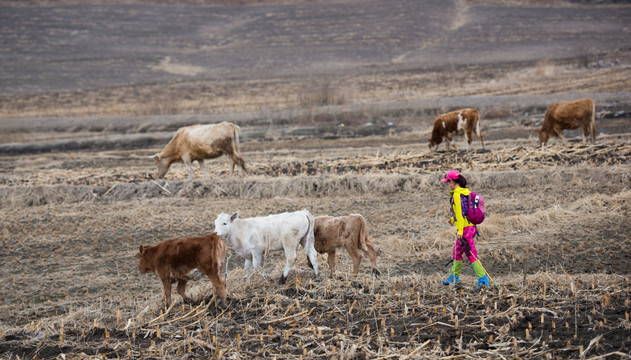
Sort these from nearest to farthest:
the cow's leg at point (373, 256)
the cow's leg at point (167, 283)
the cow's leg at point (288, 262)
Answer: the cow's leg at point (167, 283), the cow's leg at point (288, 262), the cow's leg at point (373, 256)

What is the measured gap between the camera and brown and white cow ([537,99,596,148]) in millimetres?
21797

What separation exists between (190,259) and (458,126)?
16367mm

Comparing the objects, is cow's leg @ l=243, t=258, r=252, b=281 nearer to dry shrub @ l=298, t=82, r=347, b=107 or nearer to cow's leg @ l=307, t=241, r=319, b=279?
cow's leg @ l=307, t=241, r=319, b=279

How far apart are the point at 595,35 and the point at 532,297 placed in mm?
84287

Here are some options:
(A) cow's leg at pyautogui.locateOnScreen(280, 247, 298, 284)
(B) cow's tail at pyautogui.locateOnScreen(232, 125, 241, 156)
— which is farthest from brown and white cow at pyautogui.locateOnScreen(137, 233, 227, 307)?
(B) cow's tail at pyautogui.locateOnScreen(232, 125, 241, 156)

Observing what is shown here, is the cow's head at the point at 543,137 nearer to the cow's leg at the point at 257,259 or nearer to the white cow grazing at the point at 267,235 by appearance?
the white cow grazing at the point at 267,235

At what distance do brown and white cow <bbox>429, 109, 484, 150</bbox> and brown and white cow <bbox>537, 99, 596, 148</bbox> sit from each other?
247cm

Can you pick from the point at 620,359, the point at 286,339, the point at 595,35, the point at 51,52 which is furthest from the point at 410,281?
the point at 51,52

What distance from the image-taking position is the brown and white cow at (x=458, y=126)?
22.5m

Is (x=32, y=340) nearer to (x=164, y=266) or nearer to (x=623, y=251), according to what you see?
(x=164, y=266)

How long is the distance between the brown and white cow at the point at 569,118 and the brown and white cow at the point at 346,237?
13901 millimetres

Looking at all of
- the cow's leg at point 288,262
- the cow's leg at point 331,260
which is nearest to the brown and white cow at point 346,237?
the cow's leg at point 331,260

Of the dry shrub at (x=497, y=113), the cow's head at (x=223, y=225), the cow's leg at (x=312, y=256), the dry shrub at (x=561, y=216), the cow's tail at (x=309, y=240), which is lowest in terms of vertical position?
the dry shrub at (x=497, y=113)

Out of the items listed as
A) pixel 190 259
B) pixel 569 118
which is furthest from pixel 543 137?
pixel 190 259
